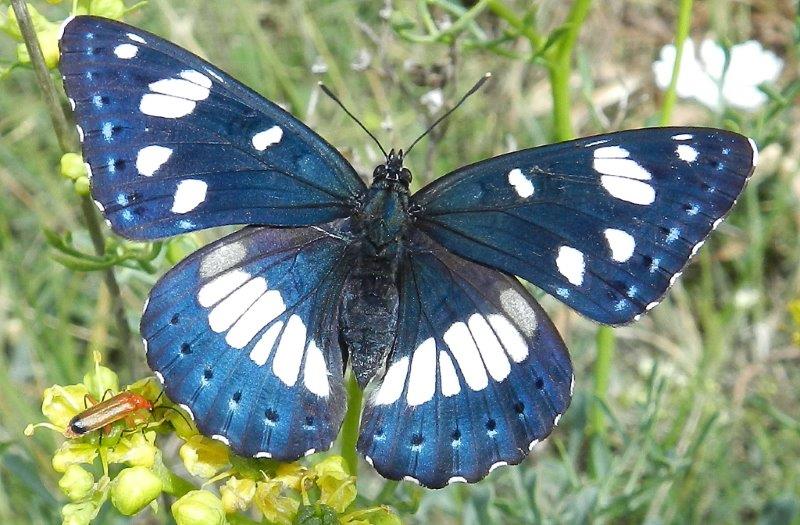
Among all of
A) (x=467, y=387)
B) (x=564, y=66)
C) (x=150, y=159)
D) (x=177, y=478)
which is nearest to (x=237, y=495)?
(x=177, y=478)

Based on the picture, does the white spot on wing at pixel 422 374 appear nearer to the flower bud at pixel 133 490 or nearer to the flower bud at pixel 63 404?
the flower bud at pixel 133 490

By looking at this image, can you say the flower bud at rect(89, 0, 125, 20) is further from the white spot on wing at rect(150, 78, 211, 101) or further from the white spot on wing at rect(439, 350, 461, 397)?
the white spot on wing at rect(439, 350, 461, 397)

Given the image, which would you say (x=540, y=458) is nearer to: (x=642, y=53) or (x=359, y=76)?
(x=359, y=76)

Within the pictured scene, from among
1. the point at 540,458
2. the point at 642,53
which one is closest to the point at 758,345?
the point at 540,458

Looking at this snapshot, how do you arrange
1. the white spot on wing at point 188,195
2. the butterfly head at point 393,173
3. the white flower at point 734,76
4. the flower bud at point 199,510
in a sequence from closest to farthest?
the flower bud at point 199,510 < the white spot on wing at point 188,195 < the butterfly head at point 393,173 < the white flower at point 734,76

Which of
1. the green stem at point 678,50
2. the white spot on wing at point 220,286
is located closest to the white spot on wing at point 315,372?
the white spot on wing at point 220,286
